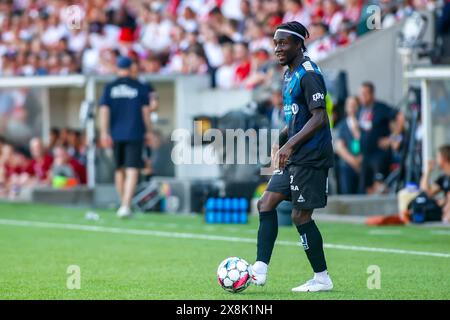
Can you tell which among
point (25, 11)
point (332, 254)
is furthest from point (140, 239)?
point (25, 11)

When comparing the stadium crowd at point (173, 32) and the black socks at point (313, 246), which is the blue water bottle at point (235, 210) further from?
the black socks at point (313, 246)

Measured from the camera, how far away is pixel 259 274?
364 inches

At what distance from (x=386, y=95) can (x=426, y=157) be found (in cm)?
353

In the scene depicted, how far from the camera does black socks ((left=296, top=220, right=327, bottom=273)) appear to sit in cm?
920

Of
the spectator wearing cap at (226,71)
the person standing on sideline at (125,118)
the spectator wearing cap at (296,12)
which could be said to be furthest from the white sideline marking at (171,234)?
the spectator wearing cap at (296,12)

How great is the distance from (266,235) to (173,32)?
1630 cm

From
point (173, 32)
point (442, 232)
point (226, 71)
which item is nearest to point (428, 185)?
point (442, 232)

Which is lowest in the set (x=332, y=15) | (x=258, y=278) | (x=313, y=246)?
(x=258, y=278)

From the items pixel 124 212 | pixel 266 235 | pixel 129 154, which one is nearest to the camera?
pixel 266 235

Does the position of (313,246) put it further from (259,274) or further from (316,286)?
(259,274)

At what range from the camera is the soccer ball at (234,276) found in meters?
9.12

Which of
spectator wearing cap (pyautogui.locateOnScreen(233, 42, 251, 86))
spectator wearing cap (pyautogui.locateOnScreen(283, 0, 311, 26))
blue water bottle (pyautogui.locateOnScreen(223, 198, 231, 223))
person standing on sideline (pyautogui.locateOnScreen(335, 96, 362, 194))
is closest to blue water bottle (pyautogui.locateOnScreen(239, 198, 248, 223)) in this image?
blue water bottle (pyautogui.locateOnScreen(223, 198, 231, 223))

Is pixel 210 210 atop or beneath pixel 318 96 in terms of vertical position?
beneath

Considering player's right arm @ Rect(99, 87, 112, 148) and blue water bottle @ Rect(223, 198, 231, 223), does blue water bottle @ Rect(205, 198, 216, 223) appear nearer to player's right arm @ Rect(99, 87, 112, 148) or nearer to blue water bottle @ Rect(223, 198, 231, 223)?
blue water bottle @ Rect(223, 198, 231, 223)
